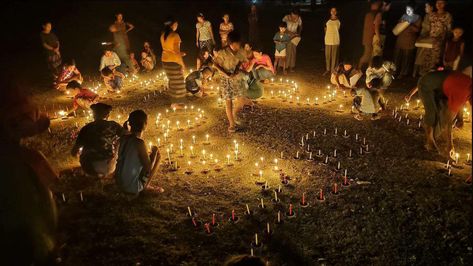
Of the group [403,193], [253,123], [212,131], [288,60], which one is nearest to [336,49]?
[288,60]

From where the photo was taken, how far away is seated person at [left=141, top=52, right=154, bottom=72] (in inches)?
571

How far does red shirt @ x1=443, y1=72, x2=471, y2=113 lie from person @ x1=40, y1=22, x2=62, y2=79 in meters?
11.9

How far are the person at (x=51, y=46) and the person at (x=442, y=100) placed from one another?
11506mm

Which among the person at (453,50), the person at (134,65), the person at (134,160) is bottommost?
the person at (134,160)

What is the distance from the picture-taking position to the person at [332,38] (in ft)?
41.3

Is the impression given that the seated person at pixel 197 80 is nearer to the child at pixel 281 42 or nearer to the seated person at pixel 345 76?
the child at pixel 281 42

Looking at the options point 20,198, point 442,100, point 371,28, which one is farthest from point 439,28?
point 20,198

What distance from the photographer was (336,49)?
42.6 ft

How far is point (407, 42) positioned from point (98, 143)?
9821mm

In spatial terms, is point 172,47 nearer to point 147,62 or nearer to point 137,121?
point 137,121

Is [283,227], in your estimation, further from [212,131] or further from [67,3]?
[67,3]

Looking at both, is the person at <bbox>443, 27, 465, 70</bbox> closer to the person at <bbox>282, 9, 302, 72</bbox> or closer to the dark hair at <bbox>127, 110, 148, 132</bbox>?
the person at <bbox>282, 9, 302, 72</bbox>

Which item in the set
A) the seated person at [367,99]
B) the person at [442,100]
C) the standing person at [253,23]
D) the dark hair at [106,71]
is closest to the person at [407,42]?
the seated person at [367,99]

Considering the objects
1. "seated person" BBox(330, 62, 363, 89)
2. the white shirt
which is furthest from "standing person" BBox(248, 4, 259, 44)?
"seated person" BBox(330, 62, 363, 89)
